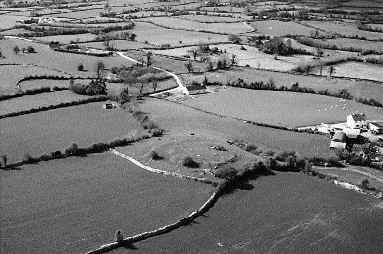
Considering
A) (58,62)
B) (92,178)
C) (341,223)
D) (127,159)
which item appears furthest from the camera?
(58,62)

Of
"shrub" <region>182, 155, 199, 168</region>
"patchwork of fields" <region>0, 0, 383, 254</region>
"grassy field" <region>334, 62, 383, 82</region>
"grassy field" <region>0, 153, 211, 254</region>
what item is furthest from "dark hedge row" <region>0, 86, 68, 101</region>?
"grassy field" <region>334, 62, 383, 82</region>

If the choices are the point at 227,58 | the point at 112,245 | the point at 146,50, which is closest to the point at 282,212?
the point at 112,245

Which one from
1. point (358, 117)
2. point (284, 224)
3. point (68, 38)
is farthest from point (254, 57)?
point (284, 224)

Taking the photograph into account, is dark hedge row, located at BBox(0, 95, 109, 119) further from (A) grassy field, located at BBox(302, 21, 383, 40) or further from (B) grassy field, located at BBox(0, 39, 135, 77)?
(A) grassy field, located at BBox(302, 21, 383, 40)

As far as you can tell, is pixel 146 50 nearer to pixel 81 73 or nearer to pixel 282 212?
pixel 81 73

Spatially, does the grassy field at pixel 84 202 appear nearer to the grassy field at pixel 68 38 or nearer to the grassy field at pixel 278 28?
the grassy field at pixel 68 38

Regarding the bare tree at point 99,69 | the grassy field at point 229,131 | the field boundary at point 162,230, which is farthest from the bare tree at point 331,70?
the field boundary at point 162,230

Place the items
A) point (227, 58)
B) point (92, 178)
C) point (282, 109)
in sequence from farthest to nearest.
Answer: point (227, 58) → point (282, 109) → point (92, 178)
